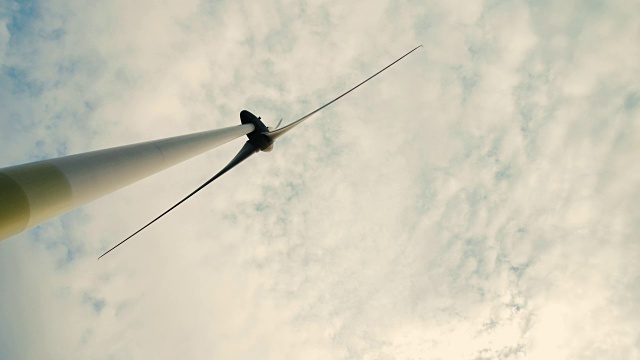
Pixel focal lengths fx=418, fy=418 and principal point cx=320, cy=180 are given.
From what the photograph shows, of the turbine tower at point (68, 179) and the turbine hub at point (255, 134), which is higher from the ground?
the turbine hub at point (255, 134)

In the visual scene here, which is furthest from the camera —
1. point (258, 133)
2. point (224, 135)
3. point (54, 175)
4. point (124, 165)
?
point (258, 133)

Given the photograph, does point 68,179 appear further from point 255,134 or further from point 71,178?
point 255,134

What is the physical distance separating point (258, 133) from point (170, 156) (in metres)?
19.8

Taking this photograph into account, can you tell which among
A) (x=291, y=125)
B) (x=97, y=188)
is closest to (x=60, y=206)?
(x=97, y=188)

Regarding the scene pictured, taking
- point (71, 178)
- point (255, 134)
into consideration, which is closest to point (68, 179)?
point (71, 178)

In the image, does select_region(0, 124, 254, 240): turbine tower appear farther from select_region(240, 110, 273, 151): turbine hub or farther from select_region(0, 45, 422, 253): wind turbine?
select_region(240, 110, 273, 151): turbine hub

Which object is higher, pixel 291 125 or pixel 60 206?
pixel 291 125

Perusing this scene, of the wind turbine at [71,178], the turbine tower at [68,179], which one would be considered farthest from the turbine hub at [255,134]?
the turbine tower at [68,179]

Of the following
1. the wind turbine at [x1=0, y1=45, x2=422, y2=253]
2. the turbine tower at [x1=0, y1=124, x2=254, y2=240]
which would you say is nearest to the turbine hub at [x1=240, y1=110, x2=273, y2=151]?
the wind turbine at [x1=0, y1=45, x2=422, y2=253]

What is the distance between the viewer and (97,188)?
43.5ft

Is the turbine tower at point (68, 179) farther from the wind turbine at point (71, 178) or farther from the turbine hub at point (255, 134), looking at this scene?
the turbine hub at point (255, 134)

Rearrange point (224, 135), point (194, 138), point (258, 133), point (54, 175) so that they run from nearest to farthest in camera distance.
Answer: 1. point (54, 175)
2. point (194, 138)
3. point (224, 135)
4. point (258, 133)

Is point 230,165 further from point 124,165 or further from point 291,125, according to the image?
point 124,165

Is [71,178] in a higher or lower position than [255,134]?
lower
